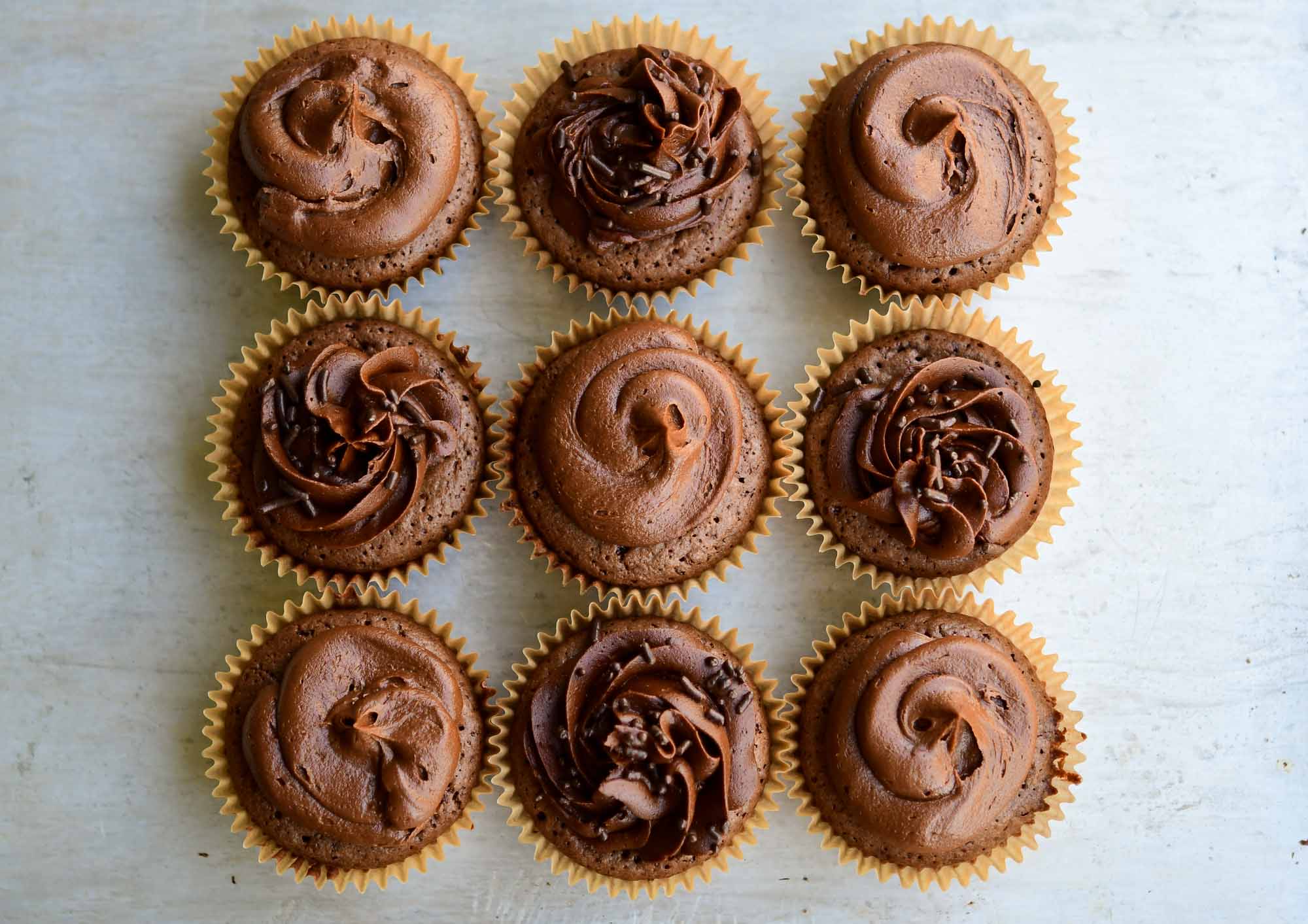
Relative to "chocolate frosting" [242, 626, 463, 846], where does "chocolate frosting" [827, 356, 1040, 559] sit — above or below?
above

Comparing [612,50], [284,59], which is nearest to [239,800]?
[284,59]

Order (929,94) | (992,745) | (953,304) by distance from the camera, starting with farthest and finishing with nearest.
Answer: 1. (953,304)
2. (929,94)
3. (992,745)

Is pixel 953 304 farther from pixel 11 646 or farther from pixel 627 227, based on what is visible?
pixel 11 646

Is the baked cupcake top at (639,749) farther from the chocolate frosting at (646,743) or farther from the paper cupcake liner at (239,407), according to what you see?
the paper cupcake liner at (239,407)

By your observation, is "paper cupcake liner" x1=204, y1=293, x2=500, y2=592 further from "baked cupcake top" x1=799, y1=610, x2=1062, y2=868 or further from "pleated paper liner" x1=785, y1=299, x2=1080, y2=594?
"baked cupcake top" x1=799, y1=610, x2=1062, y2=868

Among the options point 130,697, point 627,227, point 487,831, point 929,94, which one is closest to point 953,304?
point 929,94

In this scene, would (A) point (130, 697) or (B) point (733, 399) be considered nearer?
(B) point (733, 399)

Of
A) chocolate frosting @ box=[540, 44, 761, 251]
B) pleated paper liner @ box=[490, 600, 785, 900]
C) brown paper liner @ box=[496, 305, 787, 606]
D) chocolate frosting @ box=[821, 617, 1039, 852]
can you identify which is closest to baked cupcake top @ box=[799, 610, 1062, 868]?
chocolate frosting @ box=[821, 617, 1039, 852]
